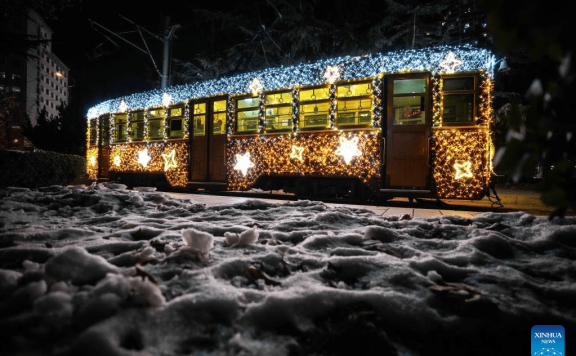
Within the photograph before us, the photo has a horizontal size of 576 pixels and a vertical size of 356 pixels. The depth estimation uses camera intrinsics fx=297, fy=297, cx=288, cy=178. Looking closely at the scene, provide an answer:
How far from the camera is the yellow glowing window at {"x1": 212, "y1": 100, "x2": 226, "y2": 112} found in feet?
28.6

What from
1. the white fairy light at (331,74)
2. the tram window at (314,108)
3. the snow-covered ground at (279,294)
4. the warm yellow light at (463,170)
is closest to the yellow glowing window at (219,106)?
the tram window at (314,108)

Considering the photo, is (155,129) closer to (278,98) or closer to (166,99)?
(166,99)

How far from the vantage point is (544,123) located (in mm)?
1052

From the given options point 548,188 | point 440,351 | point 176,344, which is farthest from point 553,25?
point 176,344

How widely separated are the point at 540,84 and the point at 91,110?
15.4 metres

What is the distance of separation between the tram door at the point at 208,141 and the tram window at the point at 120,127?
3710 millimetres

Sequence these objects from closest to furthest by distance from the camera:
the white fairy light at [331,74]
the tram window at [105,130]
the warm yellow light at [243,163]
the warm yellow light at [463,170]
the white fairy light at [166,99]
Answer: the warm yellow light at [463,170]
the white fairy light at [331,74]
the warm yellow light at [243,163]
the white fairy light at [166,99]
the tram window at [105,130]

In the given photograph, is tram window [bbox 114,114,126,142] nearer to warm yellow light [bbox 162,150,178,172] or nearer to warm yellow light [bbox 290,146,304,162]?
warm yellow light [bbox 162,150,178,172]

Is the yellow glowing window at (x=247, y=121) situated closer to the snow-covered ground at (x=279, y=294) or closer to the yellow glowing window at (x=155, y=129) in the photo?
the yellow glowing window at (x=155, y=129)

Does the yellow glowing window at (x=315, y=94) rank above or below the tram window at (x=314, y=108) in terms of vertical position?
above

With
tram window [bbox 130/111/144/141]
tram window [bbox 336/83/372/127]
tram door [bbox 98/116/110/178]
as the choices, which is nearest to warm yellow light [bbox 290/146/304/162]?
tram window [bbox 336/83/372/127]

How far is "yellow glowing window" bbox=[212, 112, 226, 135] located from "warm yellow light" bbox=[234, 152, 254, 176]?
1.10 meters

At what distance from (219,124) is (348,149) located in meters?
4.15

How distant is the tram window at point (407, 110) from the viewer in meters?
6.27
